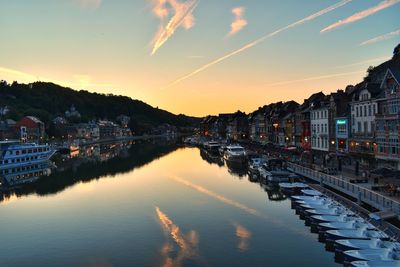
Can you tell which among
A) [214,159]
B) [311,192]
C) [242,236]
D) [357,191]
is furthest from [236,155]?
[242,236]

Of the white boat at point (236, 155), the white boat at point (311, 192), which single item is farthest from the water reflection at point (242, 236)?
the white boat at point (236, 155)

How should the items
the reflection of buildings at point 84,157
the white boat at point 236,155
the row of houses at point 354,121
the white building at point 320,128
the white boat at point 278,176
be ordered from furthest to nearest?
the reflection of buildings at point 84,157
the white boat at point 236,155
the white building at point 320,128
the white boat at point 278,176
the row of houses at point 354,121

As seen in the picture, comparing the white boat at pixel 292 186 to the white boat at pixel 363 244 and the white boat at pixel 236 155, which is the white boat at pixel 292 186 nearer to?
the white boat at pixel 363 244

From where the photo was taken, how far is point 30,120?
17250 centimetres

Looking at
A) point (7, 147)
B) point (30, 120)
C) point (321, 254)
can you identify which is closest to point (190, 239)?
point (321, 254)

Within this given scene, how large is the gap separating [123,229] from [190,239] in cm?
770

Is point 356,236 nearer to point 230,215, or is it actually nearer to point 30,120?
point 230,215

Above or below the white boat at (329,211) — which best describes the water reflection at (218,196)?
below

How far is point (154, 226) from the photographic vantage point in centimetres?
4250

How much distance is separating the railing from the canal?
18.6 feet

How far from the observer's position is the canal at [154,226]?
32.9 m

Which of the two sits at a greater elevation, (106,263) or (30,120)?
(30,120)

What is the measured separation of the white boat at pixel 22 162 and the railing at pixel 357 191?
49455 mm

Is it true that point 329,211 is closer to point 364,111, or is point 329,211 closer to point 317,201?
point 317,201
